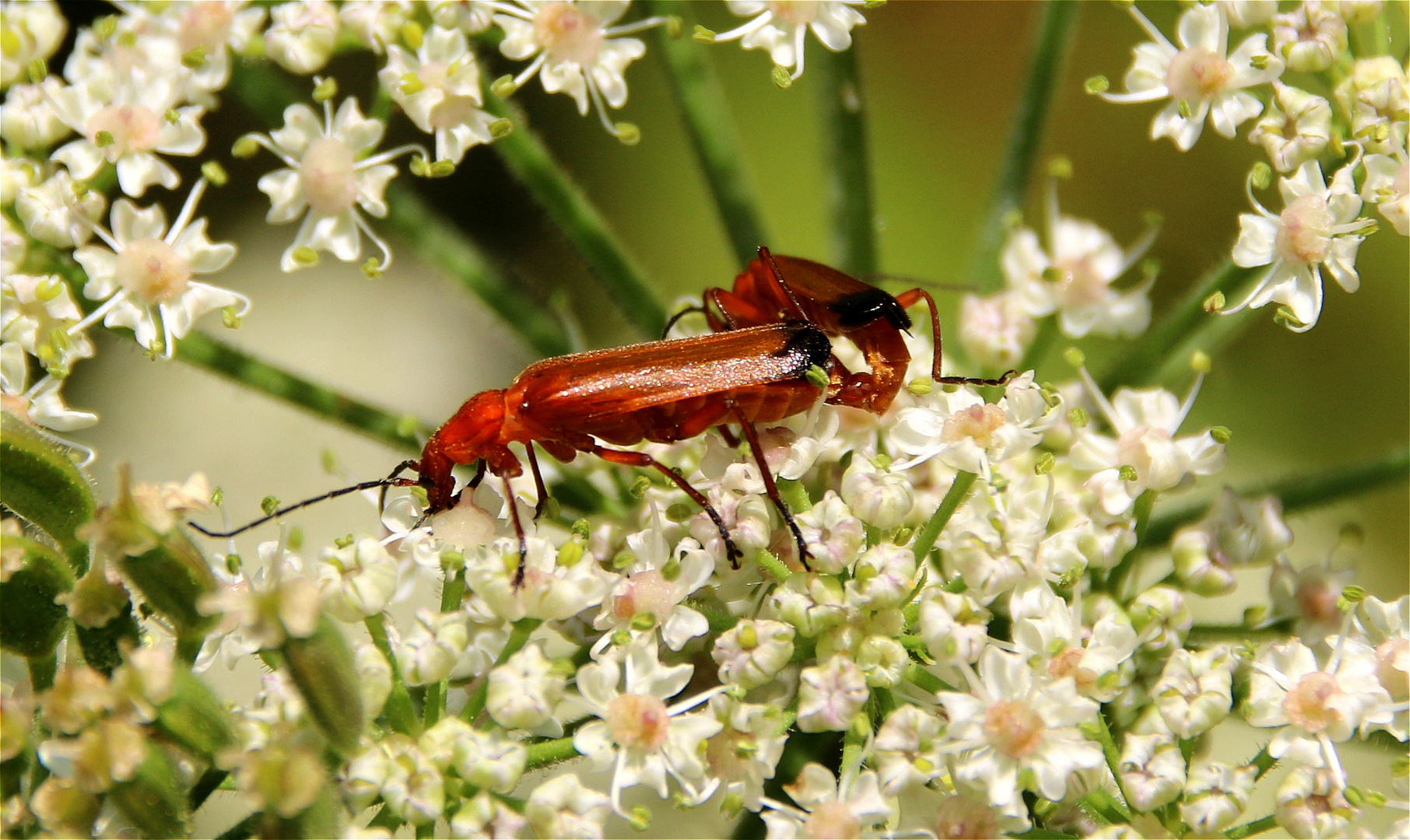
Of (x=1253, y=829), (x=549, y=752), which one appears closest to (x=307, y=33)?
(x=549, y=752)

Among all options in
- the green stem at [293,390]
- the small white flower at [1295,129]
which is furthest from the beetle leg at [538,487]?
the small white flower at [1295,129]

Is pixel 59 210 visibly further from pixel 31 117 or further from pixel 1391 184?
pixel 1391 184

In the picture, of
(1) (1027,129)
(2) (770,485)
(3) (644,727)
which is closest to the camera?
(3) (644,727)

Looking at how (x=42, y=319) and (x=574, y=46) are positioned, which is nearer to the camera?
(x=42, y=319)

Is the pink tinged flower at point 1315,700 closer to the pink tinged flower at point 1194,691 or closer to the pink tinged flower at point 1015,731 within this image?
the pink tinged flower at point 1194,691

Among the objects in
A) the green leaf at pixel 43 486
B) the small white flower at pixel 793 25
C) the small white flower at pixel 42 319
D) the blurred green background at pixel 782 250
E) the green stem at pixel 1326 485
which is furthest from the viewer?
the blurred green background at pixel 782 250

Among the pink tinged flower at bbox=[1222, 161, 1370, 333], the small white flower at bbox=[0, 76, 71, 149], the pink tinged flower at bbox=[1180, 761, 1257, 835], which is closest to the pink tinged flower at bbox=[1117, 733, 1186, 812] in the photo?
the pink tinged flower at bbox=[1180, 761, 1257, 835]
